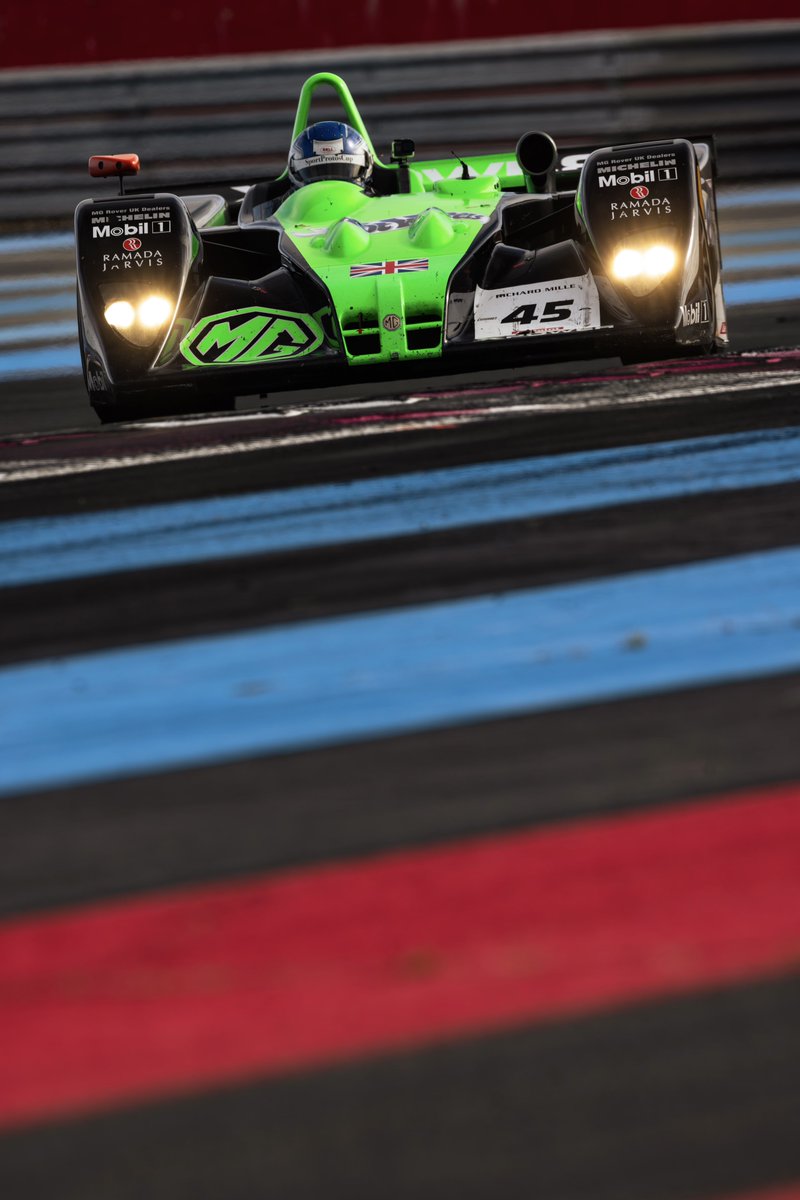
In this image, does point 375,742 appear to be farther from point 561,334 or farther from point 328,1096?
point 561,334

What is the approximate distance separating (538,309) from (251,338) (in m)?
0.95

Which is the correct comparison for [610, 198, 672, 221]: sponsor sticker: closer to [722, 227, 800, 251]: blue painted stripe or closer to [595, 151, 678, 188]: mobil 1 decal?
[595, 151, 678, 188]: mobil 1 decal

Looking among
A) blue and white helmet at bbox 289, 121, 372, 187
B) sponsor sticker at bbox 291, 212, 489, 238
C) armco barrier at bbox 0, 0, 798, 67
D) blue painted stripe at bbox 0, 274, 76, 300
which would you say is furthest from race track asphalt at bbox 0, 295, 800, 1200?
armco barrier at bbox 0, 0, 798, 67

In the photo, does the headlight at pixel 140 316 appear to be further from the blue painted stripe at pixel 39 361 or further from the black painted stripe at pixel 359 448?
the blue painted stripe at pixel 39 361

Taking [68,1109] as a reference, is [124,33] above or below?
above

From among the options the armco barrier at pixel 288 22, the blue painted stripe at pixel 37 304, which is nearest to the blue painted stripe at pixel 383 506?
the blue painted stripe at pixel 37 304

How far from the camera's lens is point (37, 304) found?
34.9ft

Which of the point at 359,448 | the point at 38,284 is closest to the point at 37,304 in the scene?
the point at 38,284

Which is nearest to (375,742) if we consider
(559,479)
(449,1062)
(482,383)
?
(449,1062)

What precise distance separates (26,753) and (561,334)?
3595mm

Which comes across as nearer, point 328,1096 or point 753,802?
point 328,1096

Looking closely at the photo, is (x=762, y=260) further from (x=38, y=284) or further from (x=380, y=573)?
(x=380, y=573)

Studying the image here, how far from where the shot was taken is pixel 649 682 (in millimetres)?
3541

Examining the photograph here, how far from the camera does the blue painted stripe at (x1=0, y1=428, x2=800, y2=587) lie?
15.9ft
